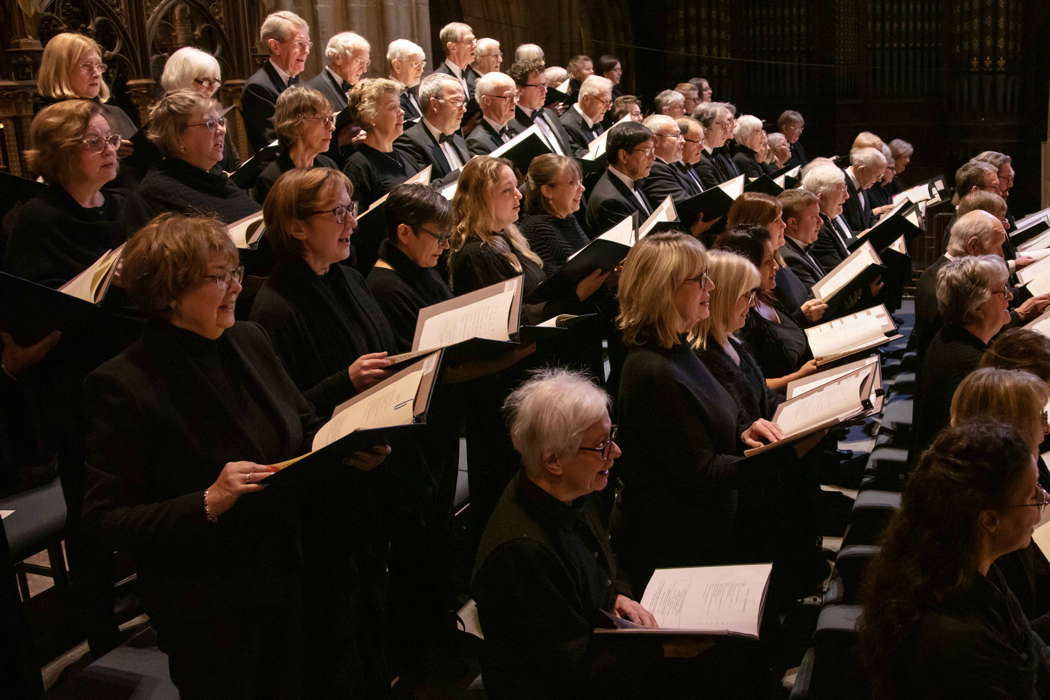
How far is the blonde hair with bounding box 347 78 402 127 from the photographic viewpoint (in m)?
4.55

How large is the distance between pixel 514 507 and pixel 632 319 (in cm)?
94

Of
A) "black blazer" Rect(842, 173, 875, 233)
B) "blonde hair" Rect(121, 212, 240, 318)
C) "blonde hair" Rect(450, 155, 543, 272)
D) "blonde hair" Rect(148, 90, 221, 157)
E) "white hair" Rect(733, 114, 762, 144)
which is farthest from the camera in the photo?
"white hair" Rect(733, 114, 762, 144)

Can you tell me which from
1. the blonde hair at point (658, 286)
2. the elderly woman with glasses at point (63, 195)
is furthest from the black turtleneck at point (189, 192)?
the blonde hair at point (658, 286)

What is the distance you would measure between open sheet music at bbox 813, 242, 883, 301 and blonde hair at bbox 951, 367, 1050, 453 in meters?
1.83

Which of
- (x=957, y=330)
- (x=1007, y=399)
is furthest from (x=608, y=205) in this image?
(x=1007, y=399)

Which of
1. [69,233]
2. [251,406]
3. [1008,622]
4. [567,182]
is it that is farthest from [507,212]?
[1008,622]

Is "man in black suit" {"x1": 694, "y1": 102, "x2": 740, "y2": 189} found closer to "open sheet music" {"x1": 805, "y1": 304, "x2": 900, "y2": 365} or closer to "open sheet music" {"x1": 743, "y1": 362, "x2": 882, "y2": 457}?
"open sheet music" {"x1": 805, "y1": 304, "x2": 900, "y2": 365}

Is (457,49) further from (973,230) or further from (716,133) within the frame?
(973,230)

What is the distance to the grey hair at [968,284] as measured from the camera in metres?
3.73

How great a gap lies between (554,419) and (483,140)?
365 centimetres

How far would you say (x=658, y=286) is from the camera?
3.09m

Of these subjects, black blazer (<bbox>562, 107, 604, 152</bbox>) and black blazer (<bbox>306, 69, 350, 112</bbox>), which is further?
black blazer (<bbox>562, 107, 604, 152</bbox>)

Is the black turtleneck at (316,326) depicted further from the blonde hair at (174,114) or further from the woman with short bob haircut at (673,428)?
the blonde hair at (174,114)

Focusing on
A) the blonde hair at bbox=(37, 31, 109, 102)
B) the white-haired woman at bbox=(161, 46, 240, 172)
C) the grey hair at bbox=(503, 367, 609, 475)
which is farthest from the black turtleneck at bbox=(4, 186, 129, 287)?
the grey hair at bbox=(503, 367, 609, 475)
